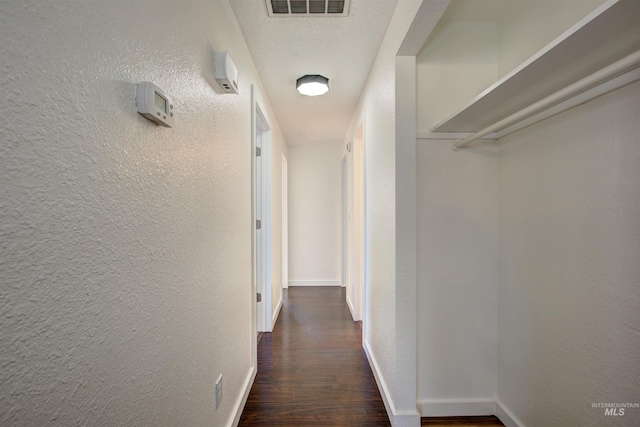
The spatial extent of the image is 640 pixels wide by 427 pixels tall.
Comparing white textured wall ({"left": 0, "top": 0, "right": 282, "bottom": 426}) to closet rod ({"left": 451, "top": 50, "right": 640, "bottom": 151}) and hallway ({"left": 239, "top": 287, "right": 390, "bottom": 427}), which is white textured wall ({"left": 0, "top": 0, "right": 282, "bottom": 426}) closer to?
hallway ({"left": 239, "top": 287, "right": 390, "bottom": 427})

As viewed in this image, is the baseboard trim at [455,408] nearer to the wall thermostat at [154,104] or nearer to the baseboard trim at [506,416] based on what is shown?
the baseboard trim at [506,416]

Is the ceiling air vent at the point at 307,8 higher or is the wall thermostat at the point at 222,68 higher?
the ceiling air vent at the point at 307,8

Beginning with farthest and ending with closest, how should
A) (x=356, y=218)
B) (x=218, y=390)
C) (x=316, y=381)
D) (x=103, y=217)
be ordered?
(x=356, y=218)
(x=316, y=381)
(x=218, y=390)
(x=103, y=217)

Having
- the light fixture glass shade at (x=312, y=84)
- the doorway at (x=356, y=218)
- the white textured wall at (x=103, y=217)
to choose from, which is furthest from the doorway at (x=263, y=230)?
the white textured wall at (x=103, y=217)

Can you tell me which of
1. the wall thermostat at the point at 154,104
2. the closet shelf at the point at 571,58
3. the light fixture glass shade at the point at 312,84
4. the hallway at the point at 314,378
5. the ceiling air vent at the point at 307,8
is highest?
the ceiling air vent at the point at 307,8

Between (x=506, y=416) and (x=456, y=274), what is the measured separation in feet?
2.65

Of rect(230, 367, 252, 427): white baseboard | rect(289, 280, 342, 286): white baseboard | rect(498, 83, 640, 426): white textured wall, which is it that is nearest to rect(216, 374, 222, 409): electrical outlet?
rect(230, 367, 252, 427): white baseboard

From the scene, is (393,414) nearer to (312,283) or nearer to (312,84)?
(312,84)

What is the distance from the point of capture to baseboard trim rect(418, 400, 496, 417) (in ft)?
5.13

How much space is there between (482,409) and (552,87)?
1711 millimetres

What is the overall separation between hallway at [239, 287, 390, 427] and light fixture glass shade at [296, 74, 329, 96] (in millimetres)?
2224

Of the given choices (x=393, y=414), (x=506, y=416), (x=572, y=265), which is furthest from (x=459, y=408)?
(x=572, y=265)

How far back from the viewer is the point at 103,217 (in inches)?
23.5

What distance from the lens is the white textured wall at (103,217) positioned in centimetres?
43
